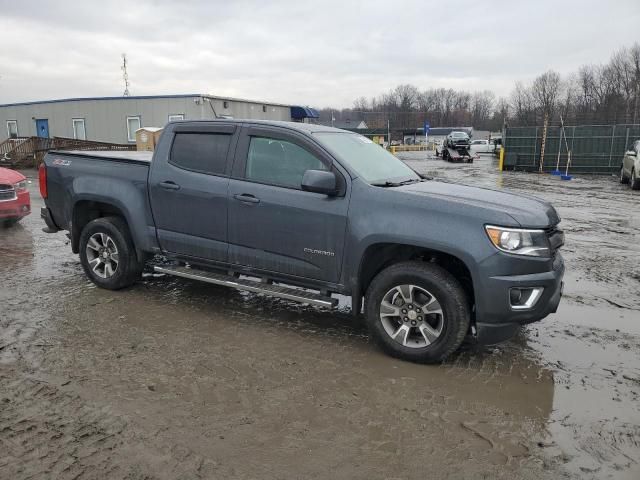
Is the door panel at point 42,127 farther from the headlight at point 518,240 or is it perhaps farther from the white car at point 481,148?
the white car at point 481,148

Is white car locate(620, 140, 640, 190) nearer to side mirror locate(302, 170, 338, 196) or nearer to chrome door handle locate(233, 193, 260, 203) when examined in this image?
side mirror locate(302, 170, 338, 196)

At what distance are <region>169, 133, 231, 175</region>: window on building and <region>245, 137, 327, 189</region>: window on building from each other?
329 mm

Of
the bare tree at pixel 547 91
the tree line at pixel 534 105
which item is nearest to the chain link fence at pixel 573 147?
the tree line at pixel 534 105

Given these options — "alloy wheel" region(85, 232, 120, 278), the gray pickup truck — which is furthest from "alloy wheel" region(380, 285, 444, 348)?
"alloy wheel" region(85, 232, 120, 278)

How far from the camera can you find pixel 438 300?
3.86 metres

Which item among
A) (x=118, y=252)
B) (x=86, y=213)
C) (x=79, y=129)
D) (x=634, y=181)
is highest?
(x=79, y=129)

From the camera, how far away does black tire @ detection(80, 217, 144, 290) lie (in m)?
5.46

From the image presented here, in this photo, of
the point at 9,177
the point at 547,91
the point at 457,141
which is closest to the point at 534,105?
the point at 547,91

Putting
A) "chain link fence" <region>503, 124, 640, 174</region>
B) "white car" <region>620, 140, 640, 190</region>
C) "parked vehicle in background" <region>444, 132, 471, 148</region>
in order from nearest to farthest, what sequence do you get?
Answer: "white car" <region>620, 140, 640, 190</region> < "chain link fence" <region>503, 124, 640, 174</region> < "parked vehicle in background" <region>444, 132, 471, 148</region>

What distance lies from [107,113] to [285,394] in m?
29.4

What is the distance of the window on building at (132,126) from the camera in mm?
28703

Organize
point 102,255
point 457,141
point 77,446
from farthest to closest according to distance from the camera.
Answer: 1. point 457,141
2. point 102,255
3. point 77,446

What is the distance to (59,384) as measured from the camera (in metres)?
3.54

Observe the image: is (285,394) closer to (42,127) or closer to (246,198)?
(246,198)
